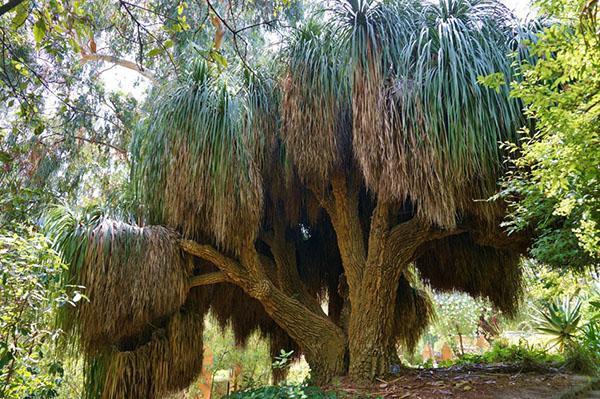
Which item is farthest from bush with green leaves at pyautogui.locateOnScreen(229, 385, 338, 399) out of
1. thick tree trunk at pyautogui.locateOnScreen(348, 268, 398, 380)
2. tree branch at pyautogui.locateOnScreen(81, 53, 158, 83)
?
tree branch at pyautogui.locateOnScreen(81, 53, 158, 83)

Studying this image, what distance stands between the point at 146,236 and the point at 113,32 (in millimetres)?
5207

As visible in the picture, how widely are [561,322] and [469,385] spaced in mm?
3582

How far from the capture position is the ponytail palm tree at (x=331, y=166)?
360cm

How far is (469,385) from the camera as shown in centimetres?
366

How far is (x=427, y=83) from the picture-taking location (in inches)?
142

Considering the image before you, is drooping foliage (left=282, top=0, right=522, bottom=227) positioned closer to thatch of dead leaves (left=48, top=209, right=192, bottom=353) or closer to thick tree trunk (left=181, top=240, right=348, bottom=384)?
thick tree trunk (left=181, top=240, right=348, bottom=384)

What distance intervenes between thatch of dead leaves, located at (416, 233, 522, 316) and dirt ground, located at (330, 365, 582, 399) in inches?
50.1

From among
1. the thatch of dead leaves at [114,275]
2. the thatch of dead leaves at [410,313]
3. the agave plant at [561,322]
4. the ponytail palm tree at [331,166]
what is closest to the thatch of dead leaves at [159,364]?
the ponytail palm tree at [331,166]

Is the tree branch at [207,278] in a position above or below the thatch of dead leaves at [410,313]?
above

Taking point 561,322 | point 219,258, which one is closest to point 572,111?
point 219,258

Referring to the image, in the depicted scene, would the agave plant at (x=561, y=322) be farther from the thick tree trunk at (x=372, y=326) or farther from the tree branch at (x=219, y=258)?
the tree branch at (x=219, y=258)

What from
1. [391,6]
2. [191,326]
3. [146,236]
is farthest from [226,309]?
[391,6]

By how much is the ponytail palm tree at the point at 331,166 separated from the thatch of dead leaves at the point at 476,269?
429mm

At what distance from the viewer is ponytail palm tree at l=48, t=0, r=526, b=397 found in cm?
360
